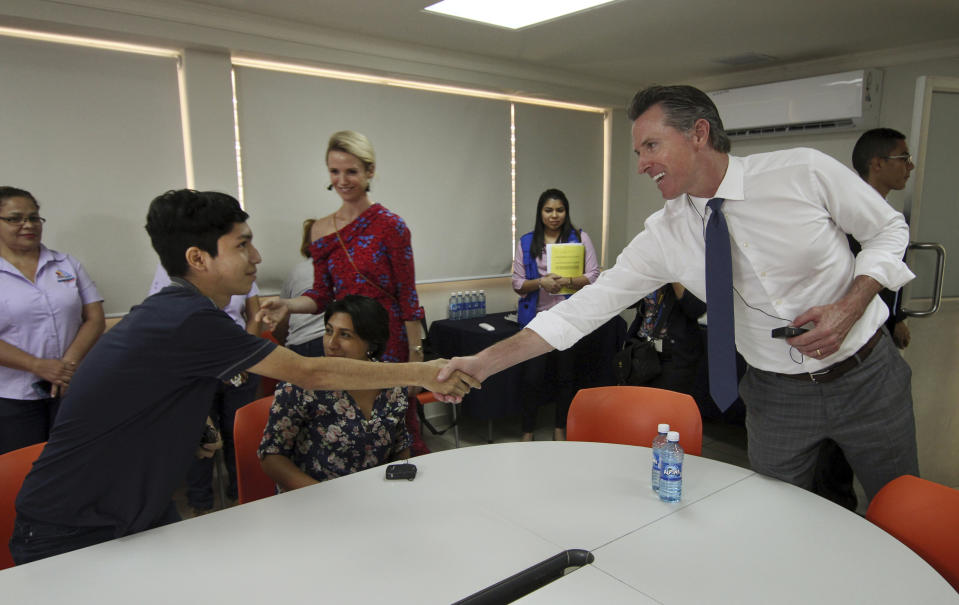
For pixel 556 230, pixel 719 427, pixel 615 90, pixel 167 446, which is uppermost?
pixel 615 90

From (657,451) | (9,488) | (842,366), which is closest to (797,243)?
(842,366)

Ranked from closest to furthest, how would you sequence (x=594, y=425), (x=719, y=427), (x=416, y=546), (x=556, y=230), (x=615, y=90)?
(x=416, y=546), (x=594, y=425), (x=556, y=230), (x=719, y=427), (x=615, y=90)

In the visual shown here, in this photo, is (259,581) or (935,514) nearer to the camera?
(259,581)

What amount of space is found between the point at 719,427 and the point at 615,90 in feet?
10.6

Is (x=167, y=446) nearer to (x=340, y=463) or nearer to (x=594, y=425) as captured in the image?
(x=340, y=463)

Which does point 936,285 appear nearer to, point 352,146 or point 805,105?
point 805,105

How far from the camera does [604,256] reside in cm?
618

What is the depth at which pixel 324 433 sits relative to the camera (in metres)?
2.03

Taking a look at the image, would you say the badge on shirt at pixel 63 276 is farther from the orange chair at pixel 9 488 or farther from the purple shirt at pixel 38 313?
the orange chair at pixel 9 488

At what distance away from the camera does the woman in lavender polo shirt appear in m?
2.77

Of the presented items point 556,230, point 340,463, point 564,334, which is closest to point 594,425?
point 564,334

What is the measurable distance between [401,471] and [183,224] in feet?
2.96

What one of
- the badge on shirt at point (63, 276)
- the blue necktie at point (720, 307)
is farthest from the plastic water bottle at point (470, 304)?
the blue necktie at point (720, 307)

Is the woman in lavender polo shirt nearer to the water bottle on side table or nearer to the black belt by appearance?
the water bottle on side table
